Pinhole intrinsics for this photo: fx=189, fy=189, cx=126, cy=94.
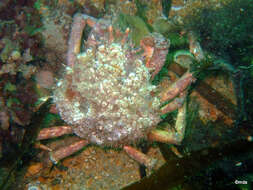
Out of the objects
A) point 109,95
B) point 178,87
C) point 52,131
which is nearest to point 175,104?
point 178,87

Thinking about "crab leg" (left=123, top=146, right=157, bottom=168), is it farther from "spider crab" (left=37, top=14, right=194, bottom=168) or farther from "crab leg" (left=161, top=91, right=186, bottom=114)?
"crab leg" (left=161, top=91, right=186, bottom=114)

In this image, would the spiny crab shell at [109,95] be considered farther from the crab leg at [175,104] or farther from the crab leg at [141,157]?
the crab leg at [175,104]

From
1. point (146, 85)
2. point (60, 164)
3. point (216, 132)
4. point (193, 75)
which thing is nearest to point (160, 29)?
point (193, 75)

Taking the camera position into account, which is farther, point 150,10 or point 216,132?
point 150,10

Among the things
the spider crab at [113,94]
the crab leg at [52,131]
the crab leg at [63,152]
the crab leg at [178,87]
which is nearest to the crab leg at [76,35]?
the spider crab at [113,94]

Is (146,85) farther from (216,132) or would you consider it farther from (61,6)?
(61,6)

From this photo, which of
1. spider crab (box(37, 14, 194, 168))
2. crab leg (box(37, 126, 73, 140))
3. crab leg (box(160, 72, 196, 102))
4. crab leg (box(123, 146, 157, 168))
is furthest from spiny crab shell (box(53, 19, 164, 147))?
crab leg (box(160, 72, 196, 102))
